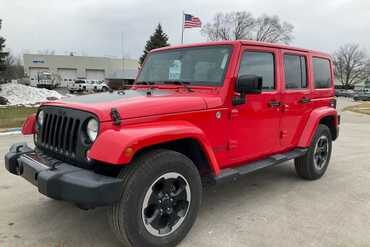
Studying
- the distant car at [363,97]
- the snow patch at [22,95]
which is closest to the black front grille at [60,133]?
the snow patch at [22,95]

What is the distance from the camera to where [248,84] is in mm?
3713

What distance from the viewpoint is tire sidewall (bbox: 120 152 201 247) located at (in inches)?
116

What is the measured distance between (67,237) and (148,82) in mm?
2091

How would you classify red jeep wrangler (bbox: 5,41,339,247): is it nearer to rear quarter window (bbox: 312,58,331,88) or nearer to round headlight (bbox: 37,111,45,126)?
round headlight (bbox: 37,111,45,126)

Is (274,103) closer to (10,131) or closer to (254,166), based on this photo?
(254,166)

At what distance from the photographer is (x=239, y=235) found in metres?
3.59

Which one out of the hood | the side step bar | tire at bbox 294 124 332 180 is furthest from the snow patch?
the hood

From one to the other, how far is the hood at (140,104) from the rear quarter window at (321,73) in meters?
2.59

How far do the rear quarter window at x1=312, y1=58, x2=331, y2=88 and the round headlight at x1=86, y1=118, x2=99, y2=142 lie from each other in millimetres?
3714

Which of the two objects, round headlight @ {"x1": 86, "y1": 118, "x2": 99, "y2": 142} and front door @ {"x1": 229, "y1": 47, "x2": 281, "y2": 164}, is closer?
round headlight @ {"x1": 86, "y1": 118, "x2": 99, "y2": 142}

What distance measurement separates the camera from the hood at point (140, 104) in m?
3.08

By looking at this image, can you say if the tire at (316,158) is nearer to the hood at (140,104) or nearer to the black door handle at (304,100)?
the black door handle at (304,100)

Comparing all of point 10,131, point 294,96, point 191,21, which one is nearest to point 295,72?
point 294,96

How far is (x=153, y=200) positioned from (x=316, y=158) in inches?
131
